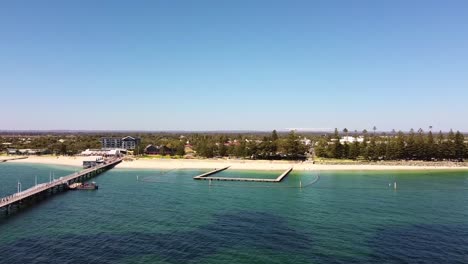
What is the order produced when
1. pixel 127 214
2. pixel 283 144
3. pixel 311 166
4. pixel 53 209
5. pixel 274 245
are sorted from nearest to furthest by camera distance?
pixel 274 245, pixel 127 214, pixel 53 209, pixel 311 166, pixel 283 144

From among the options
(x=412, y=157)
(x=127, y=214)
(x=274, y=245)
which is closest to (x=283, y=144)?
(x=412, y=157)

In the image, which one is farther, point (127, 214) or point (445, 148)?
point (445, 148)

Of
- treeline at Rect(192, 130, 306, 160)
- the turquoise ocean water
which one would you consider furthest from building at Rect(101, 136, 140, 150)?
the turquoise ocean water

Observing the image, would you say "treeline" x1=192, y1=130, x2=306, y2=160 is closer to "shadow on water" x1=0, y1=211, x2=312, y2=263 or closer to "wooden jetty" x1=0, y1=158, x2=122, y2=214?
"wooden jetty" x1=0, y1=158, x2=122, y2=214

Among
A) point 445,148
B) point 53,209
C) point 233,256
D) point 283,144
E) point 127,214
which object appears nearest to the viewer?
point 233,256

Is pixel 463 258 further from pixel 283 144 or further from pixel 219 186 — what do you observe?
pixel 283 144

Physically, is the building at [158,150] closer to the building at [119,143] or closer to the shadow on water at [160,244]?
the building at [119,143]

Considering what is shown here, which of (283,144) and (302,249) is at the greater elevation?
(283,144)
